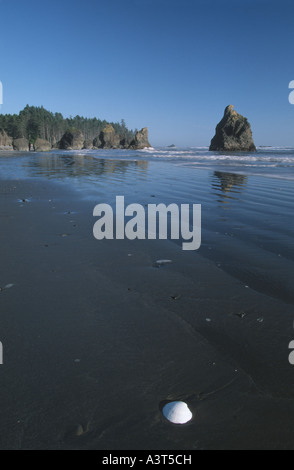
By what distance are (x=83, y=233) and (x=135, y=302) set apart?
2343 millimetres

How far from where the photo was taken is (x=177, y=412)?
145 centimetres

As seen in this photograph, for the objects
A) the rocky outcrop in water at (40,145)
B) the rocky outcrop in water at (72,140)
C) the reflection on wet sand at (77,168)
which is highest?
the rocky outcrop in water at (72,140)

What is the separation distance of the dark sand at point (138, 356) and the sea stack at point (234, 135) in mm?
86243

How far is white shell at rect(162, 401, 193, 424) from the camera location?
1.42 meters

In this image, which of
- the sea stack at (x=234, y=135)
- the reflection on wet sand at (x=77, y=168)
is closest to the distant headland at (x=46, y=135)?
the sea stack at (x=234, y=135)

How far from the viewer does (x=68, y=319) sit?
2.26 meters

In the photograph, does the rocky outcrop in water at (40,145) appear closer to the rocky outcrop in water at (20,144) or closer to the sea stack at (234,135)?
the rocky outcrop in water at (20,144)

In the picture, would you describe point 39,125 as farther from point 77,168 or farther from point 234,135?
point 77,168

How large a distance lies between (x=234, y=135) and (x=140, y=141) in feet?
120

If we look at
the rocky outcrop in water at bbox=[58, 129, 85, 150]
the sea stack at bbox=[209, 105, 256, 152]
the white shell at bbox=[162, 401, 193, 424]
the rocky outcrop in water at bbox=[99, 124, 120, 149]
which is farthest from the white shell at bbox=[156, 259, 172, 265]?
the rocky outcrop in water at bbox=[99, 124, 120, 149]

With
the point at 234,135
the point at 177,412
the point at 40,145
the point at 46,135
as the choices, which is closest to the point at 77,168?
the point at 177,412

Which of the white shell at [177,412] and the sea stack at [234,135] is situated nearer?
the white shell at [177,412]

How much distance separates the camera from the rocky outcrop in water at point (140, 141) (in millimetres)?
104750
